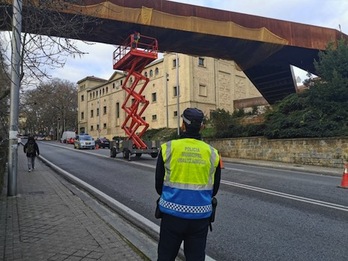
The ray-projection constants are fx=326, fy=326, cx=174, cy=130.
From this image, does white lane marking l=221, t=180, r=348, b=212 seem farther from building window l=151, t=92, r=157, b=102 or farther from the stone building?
building window l=151, t=92, r=157, b=102

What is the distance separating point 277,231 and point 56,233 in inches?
145

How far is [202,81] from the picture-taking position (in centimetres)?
4225

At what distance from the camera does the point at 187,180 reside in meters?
2.72

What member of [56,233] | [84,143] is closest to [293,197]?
[56,233]

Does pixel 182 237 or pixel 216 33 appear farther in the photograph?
pixel 216 33

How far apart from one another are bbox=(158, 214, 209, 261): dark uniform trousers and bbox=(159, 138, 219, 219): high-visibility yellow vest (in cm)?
6

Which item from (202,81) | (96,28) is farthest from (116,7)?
(202,81)

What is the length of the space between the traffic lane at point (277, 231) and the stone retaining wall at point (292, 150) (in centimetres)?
1018

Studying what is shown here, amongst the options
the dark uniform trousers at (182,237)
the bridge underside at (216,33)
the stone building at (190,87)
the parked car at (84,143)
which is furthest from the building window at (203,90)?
the dark uniform trousers at (182,237)

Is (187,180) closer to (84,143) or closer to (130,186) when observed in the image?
(130,186)

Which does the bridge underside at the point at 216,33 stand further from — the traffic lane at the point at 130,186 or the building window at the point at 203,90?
the building window at the point at 203,90

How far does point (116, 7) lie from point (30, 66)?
1238 centimetres

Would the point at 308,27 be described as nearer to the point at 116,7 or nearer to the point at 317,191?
the point at 116,7

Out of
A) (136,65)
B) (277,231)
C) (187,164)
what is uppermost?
(136,65)
